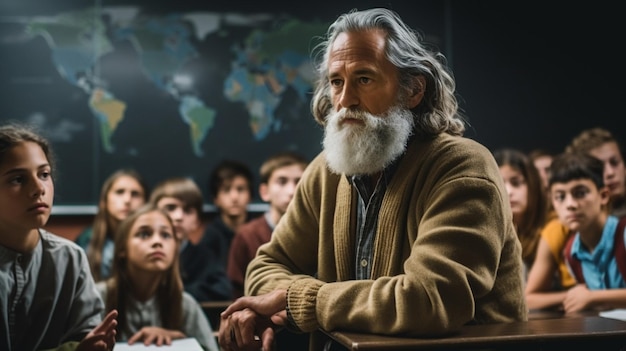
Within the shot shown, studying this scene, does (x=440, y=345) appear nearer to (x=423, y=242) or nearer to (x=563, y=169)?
(x=423, y=242)

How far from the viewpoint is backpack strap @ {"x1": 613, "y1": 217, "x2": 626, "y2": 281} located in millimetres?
3256

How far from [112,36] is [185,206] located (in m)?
1.39

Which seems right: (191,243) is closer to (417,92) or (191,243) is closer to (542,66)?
(417,92)

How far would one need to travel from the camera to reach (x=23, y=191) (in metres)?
2.19

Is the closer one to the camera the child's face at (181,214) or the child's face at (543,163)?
the child's face at (181,214)

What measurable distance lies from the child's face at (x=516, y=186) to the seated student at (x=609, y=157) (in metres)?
0.36

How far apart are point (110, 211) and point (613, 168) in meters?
2.99

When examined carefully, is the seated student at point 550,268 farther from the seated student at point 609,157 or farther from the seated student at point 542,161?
→ the seated student at point 542,161

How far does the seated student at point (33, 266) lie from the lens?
2.18m

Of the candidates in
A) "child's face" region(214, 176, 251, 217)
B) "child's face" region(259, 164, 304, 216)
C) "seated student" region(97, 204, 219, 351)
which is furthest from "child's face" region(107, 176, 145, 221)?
"seated student" region(97, 204, 219, 351)

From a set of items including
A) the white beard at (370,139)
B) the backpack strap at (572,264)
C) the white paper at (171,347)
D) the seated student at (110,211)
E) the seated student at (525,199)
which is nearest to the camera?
the white beard at (370,139)

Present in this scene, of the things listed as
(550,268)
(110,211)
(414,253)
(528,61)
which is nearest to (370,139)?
(414,253)

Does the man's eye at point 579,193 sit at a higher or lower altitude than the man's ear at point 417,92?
lower

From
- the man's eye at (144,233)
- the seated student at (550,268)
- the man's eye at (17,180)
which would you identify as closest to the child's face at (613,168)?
the seated student at (550,268)
